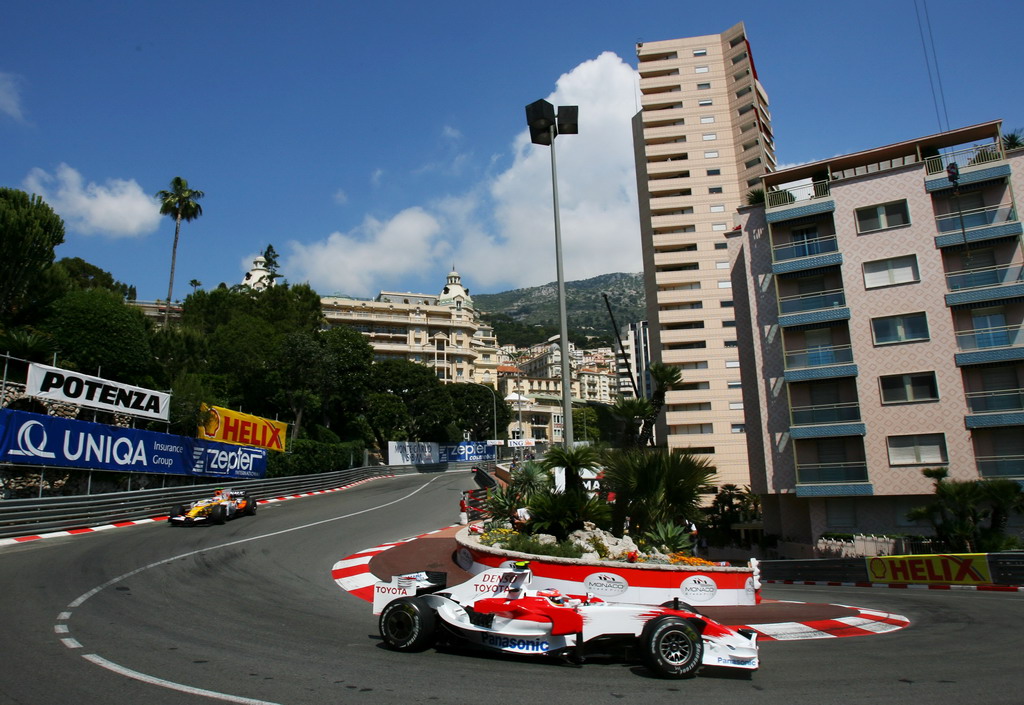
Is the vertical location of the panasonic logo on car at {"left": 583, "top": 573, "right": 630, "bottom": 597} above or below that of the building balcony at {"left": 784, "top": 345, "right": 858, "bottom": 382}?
below

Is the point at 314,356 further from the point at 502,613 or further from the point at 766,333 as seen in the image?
the point at 502,613

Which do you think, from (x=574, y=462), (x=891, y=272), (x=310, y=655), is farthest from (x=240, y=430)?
(x=891, y=272)

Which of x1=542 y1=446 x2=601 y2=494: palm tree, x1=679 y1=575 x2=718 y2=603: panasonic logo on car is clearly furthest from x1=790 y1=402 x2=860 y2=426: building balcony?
x1=679 y1=575 x2=718 y2=603: panasonic logo on car

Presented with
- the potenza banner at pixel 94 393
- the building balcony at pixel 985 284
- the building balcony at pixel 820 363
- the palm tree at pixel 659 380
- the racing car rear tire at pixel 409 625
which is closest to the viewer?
the racing car rear tire at pixel 409 625

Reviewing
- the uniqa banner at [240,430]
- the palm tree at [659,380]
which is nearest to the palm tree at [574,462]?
the palm tree at [659,380]

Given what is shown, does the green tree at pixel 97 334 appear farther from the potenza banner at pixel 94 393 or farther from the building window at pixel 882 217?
the building window at pixel 882 217

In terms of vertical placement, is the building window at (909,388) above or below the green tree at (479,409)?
A: below

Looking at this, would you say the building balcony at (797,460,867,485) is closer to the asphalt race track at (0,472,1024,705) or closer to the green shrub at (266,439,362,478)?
the asphalt race track at (0,472,1024,705)

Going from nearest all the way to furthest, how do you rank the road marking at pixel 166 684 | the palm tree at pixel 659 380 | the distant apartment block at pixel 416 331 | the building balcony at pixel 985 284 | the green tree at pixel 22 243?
1. the road marking at pixel 166 684
2. the palm tree at pixel 659 380
3. the building balcony at pixel 985 284
4. the green tree at pixel 22 243
5. the distant apartment block at pixel 416 331

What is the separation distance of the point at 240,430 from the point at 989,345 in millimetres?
35271

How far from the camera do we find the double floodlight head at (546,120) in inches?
544

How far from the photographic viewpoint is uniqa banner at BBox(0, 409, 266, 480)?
757 inches

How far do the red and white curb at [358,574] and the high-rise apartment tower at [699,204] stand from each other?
4037 centimetres

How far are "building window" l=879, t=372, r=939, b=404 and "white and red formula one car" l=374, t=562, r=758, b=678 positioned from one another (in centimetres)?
2335
